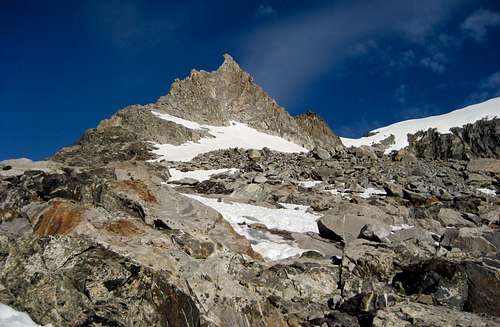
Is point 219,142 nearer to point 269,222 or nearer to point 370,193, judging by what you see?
point 370,193

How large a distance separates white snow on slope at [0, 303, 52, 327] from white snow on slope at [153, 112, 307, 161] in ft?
129

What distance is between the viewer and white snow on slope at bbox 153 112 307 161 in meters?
50.5

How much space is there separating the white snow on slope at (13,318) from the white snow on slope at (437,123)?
88.5 metres

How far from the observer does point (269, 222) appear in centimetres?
A: 1583

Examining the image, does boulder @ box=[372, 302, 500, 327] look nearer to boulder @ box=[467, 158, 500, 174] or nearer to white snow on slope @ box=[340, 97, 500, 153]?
boulder @ box=[467, 158, 500, 174]

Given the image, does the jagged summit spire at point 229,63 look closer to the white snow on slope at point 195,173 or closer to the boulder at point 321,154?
the boulder at point 321,154

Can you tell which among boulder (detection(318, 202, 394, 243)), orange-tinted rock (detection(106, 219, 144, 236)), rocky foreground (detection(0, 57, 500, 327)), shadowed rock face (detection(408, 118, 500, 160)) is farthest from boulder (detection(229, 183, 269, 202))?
shadowed rock face (detection(408, 118, 500, 160))

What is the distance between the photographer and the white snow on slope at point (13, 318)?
572 cm

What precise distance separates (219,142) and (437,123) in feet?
215

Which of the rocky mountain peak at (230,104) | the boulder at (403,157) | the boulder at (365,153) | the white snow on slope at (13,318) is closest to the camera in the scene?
the white snow on slope at (13,318)

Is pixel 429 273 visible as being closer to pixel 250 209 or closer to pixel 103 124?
pixel 250 209

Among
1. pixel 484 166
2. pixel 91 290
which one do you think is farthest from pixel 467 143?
pixel 91 290

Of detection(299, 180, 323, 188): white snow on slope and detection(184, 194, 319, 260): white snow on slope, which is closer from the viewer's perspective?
detection(184, 194, 319, 260): white snow on slope

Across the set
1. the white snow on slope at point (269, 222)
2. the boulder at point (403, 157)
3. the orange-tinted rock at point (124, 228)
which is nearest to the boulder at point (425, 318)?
the white snow on slope at point (269, 222)
